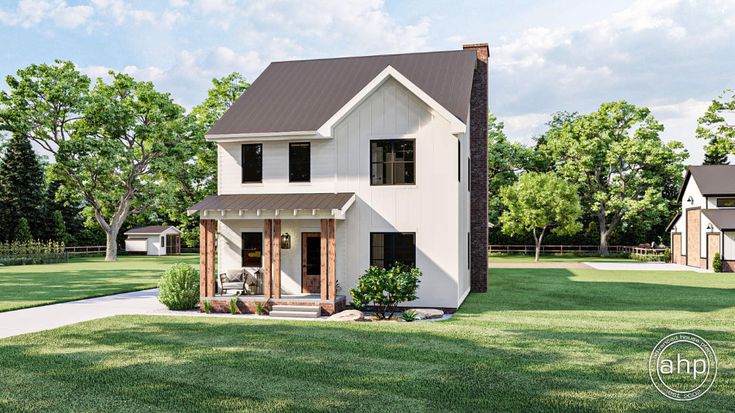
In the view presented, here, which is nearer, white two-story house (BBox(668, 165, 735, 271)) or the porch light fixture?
the porch light fixture

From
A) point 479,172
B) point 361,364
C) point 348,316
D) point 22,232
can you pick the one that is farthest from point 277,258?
point 22,232

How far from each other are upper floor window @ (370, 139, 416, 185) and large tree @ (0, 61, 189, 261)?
1246 inches

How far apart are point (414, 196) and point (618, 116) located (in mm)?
44262

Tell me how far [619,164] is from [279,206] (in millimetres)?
45697

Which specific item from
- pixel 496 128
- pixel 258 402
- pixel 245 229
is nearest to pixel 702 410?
pixel 258 402

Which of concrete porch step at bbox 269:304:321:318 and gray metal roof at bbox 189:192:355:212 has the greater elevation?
gray metal roof at bbox 189:192:355:212

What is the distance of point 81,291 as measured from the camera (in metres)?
22.4

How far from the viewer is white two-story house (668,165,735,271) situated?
3588 centimetres

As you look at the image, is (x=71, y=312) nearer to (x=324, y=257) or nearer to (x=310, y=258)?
(x=310, y=258)

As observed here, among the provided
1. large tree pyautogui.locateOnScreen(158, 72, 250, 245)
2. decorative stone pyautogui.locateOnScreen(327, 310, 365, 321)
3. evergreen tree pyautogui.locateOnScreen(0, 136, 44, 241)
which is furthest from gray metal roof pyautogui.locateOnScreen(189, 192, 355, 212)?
evergreen tree pyautogui.locateOnScreen(0, 136, 44, 241)

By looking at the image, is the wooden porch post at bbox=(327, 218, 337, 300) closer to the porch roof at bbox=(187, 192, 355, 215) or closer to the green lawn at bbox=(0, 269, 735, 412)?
the porch roof at bbox=(187, 192, 355, 215)

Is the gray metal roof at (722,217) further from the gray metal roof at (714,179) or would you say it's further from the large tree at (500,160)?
the large tree at (500,160)

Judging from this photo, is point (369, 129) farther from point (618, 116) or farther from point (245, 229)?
point (618, 116)

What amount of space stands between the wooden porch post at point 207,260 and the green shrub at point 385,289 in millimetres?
4542
